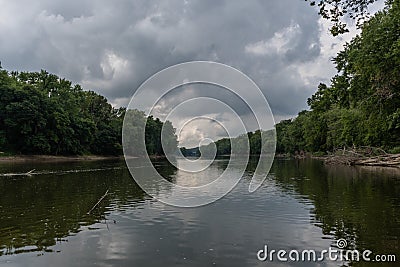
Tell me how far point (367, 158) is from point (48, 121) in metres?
67.1

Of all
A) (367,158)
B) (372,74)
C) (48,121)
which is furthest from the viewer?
(48,121)

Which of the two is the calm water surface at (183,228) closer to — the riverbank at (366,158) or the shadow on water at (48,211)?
the shadow on water at (48,211)

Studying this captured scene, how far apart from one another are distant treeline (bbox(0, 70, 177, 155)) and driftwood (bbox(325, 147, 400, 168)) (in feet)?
111

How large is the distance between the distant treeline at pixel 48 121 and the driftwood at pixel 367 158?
33.9m

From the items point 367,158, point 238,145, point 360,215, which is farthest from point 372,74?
point 238,145

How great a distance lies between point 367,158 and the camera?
54375mm

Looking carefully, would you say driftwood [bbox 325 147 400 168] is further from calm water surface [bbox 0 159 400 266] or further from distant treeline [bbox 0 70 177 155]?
distant treeline [bbox 0 70 177 155]

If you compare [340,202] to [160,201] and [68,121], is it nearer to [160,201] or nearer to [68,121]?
[160,201]

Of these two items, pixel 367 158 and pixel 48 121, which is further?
pixel 48 121

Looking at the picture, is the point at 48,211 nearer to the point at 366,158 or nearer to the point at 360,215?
the point at 360,215

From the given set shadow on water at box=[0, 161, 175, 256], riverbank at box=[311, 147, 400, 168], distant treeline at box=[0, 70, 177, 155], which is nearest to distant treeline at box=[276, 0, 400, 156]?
riverbank at box=[311, 147, 400, 168]

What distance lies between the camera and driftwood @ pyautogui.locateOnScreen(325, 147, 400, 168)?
47.4m

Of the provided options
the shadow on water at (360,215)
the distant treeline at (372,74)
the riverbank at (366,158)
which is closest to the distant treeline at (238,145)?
the shadow on water at (360,215)

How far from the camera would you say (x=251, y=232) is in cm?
1329
